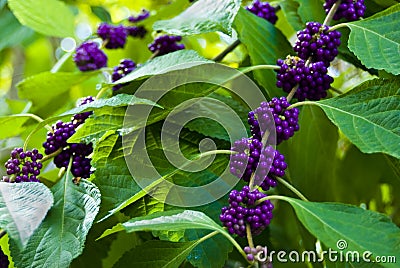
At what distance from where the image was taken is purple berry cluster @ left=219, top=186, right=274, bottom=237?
1.56ft

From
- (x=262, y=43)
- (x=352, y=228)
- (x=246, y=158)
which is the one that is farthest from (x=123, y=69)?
(x=352, y=228)

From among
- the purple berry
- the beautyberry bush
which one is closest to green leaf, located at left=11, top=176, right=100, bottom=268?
the beautyberry bush

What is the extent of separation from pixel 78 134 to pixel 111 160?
0.05 metres

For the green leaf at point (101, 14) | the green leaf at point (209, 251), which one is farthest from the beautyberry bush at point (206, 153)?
the green leaf at point (101, 14)

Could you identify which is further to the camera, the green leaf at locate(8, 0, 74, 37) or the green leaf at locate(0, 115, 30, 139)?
the green leaf at locate(8, 0, 74, 37)

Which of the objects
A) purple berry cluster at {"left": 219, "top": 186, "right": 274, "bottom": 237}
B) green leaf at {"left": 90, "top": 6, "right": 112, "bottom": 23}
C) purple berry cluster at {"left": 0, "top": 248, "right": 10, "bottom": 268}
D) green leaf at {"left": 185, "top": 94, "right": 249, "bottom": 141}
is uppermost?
green leaf at {"left": 90, "top": 6, "right": 112, "bottom": 23}

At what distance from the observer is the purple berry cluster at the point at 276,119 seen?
54 centimetres

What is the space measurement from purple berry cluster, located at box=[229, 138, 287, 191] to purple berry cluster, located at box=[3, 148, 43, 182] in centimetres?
20

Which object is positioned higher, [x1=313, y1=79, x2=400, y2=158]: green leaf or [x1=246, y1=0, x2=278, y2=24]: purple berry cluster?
[x1=246, y1=0, x2=278, y2=24]: purple berry cluster

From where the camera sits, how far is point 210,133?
599 mm

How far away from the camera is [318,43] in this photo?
60 cm

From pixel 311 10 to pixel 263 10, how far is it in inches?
3.3

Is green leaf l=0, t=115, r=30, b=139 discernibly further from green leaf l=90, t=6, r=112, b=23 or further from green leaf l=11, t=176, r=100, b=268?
green leaf l=90, t=6, r=112, b=23

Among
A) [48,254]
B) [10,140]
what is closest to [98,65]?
[10,140]
